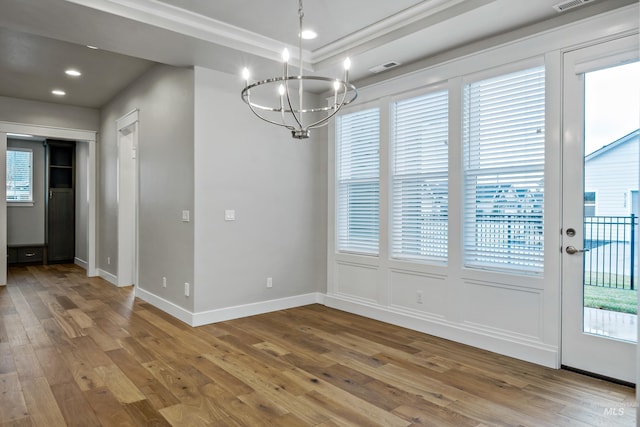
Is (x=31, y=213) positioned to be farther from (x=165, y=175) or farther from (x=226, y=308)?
(x=226, y=308)

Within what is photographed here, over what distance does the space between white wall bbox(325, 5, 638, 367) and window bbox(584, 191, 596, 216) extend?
0.18 m

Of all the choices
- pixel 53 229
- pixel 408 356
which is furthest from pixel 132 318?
pixel 53 229

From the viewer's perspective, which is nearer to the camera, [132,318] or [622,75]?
[622,75]

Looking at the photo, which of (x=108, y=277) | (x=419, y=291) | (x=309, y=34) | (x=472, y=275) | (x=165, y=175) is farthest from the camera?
(x=108, y=277)

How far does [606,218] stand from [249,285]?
340cm

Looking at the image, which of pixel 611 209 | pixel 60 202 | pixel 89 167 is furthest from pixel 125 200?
pixel 611 209

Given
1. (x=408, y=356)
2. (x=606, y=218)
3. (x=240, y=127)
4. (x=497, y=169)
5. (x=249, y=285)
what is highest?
(x=240, y=127)

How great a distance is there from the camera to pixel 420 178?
4.08m

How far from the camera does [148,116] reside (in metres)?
5.12

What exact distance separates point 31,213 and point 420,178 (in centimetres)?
831

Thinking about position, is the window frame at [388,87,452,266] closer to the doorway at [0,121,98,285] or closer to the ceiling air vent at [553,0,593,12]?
the ceiling air vent at [553,0,593,12]

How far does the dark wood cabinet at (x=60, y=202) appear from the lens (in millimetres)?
8305

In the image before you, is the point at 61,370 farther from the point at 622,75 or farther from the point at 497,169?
the point at 622,75

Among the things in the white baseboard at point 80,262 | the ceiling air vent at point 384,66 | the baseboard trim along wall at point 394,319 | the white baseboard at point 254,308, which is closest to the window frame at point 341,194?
the ceiling air vent at point 384,66
